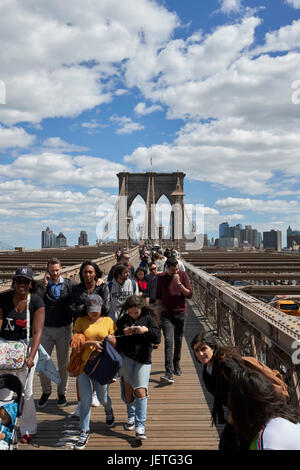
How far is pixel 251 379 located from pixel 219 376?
532 millimetres

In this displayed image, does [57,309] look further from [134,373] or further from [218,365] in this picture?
[218,365]

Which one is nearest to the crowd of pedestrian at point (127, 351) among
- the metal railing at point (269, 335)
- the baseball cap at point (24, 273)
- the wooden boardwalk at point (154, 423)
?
the baseball cap at point (24, 273)

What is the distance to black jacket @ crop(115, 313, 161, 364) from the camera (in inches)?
129

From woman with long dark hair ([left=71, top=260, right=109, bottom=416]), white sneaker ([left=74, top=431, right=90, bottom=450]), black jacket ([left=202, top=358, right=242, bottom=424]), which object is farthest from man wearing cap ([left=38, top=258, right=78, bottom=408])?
black jacket ([left=202, top=358, right=242, bottom=424])

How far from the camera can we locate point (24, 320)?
3.01m

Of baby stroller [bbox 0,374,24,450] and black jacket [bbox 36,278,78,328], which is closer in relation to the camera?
baby stroller [bbox 0,374,24,450]

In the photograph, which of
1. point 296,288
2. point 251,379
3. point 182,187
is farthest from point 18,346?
point 182,187

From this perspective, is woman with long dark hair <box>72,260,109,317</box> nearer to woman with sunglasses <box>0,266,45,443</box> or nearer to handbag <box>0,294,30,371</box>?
woman with sunglasses <box>0,266,45,443</box>

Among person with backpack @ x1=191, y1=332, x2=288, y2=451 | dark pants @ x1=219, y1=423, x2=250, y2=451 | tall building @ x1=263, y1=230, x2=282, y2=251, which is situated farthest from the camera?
tall building @ x1=263, y1=230, x2=282, y2=251

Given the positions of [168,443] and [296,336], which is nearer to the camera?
[296,336]

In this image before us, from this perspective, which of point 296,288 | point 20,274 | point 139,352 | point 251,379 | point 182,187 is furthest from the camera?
point 182,187

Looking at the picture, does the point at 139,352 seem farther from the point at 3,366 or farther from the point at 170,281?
the point at 170,281

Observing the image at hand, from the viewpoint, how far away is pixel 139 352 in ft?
10.7

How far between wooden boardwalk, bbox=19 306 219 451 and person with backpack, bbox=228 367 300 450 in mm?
1627
